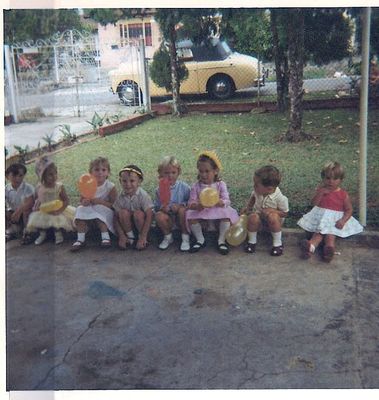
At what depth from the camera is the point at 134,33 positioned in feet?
11.7

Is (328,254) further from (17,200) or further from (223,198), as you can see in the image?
(17,200)

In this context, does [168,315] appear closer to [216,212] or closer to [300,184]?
[216,212]

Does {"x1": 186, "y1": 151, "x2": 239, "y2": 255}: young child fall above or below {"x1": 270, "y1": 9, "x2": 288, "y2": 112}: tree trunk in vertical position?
below

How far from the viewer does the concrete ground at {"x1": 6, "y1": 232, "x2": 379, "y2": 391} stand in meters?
2.44

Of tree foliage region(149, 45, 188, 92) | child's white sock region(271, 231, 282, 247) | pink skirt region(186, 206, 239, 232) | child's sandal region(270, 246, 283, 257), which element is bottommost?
child's sandal region(270, 246, 283, 257)

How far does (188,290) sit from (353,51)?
6.15ft

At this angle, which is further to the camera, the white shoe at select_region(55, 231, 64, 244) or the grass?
the grass

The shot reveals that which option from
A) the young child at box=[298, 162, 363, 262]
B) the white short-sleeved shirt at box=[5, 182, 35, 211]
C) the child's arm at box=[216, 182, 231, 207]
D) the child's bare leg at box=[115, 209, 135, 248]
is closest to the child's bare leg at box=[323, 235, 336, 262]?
the young child at box=[298, 162, 363, 262]

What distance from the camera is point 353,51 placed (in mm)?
3467

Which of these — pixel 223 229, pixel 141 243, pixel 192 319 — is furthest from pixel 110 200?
pixel 192 319

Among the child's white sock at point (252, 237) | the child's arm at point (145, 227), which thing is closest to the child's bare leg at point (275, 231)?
the child's white sock at point (252, 237)

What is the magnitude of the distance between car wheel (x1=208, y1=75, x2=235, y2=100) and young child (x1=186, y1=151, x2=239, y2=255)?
2.79 feet

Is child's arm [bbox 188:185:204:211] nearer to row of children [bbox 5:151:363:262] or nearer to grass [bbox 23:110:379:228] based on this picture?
row of children [bbox 5:151:363:262]

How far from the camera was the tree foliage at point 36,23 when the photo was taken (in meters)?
2.81
